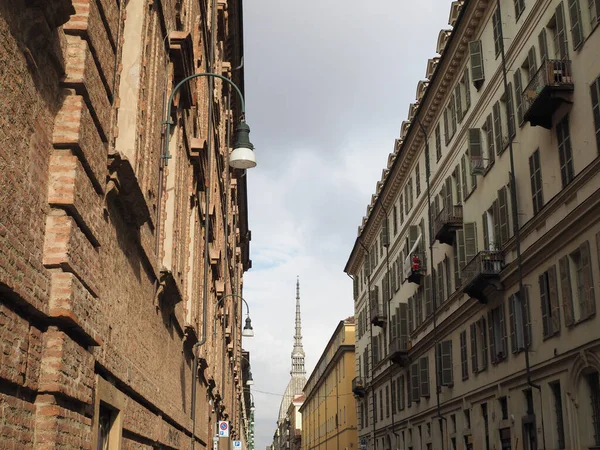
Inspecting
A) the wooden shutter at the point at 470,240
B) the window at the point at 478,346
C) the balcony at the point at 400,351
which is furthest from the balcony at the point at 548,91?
the balcony at the point at 400,351

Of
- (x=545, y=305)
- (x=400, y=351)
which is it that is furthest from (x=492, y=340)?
(x=400, y=351)

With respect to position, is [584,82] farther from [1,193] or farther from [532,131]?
[1,193]

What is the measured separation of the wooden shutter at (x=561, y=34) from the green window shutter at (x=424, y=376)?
1929cm

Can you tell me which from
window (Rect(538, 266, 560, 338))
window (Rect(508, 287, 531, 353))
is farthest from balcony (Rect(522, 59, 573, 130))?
window (Rect(508, 287, 531, 353))

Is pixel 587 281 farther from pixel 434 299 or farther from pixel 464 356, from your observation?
pixel 434 299

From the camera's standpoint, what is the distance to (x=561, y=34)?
2034 cm

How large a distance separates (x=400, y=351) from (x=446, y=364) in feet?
28.2

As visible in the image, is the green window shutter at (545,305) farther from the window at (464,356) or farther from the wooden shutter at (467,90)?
the wooden shutter at (467,90)

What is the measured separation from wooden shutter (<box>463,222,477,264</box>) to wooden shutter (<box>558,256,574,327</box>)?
7965 mm

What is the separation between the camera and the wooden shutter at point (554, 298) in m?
20.4

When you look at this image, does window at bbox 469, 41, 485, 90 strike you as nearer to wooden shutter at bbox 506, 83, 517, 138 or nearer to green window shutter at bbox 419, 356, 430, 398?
wooden shutter at bbox 506, 83, 517, 138

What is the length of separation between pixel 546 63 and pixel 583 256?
16.1 feet

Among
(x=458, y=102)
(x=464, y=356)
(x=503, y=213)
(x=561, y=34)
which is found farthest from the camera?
(x=458, y=102)

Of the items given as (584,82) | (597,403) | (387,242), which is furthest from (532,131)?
(387,242)
